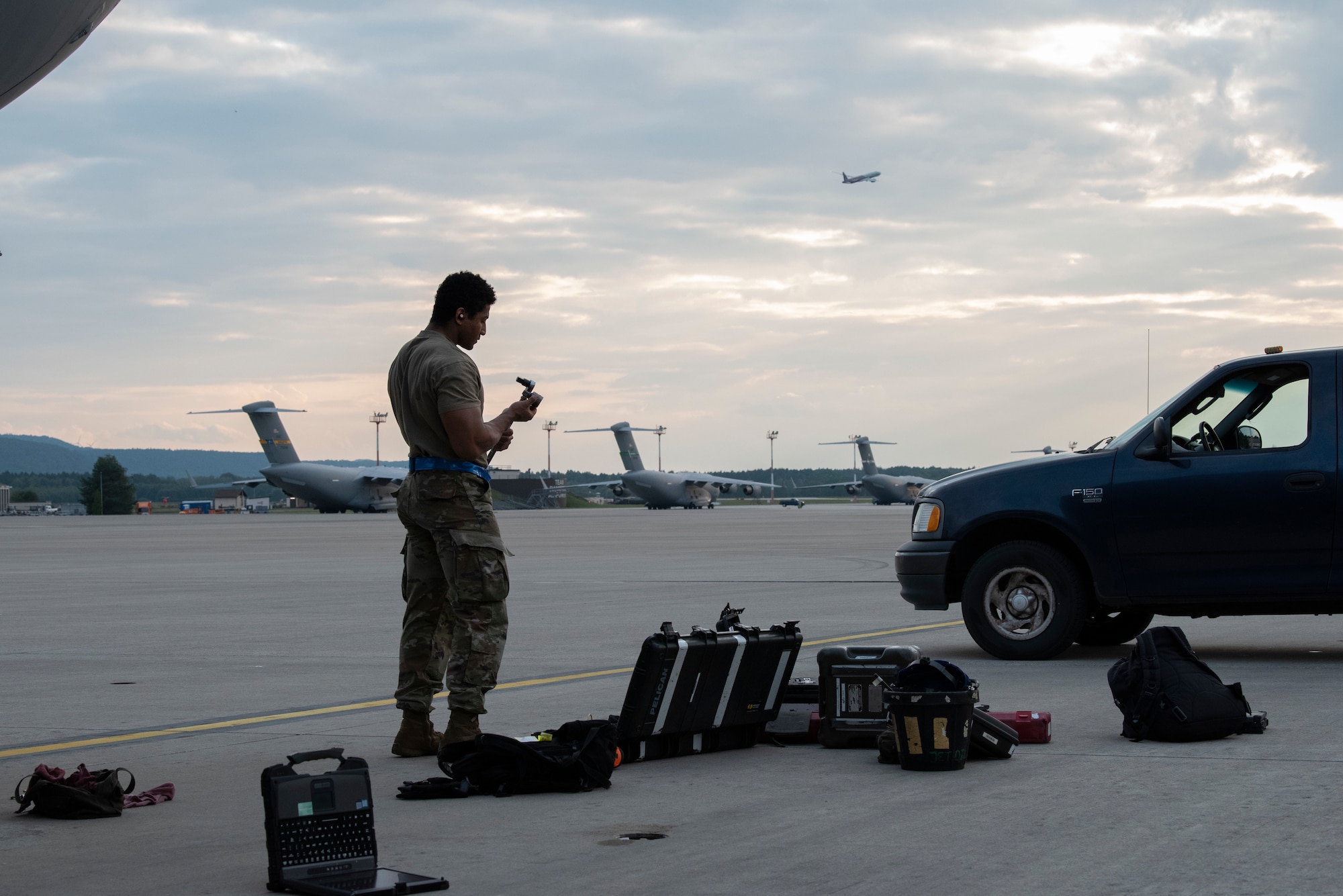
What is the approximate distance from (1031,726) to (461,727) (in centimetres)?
270

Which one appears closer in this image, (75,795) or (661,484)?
(75,795)

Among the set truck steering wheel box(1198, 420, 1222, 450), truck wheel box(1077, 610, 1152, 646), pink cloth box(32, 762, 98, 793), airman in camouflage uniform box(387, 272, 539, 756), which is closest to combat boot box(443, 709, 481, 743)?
airman in camouflage uniform box(387, 272, 539, 756)

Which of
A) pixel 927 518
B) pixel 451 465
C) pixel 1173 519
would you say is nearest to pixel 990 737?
pixel 451 465

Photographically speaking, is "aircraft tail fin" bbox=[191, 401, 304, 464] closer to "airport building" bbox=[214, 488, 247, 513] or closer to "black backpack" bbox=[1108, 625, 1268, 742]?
"airport building" bbox=[214, 488, 247, 513]

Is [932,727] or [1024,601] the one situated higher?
[1024,601]

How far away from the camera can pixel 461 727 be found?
6.55 m

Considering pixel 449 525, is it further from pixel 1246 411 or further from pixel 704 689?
pixel 1246 411

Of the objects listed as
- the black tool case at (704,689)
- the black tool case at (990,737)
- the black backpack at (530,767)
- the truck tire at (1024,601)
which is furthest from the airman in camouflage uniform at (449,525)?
the truck tire at (1024,601)

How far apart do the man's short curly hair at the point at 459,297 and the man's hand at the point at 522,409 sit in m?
0.60

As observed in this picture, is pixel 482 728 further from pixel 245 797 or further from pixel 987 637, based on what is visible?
pixel 987 637

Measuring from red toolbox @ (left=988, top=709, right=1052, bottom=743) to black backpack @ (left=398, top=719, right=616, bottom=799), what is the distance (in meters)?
2.00

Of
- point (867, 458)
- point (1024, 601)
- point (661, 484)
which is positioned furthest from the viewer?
point (867, 458)

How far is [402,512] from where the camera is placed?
22.5 feet

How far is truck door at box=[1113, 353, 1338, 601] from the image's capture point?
1008cm
